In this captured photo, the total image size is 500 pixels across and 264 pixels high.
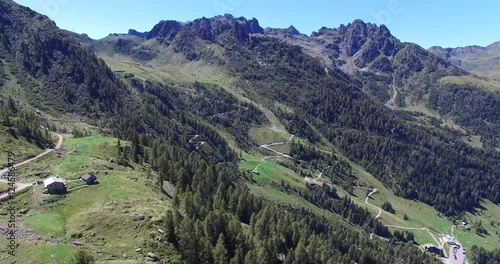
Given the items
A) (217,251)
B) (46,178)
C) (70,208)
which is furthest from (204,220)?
(46,178)

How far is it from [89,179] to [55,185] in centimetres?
944

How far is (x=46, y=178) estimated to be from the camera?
367ft

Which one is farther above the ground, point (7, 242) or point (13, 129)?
point (13, 129)

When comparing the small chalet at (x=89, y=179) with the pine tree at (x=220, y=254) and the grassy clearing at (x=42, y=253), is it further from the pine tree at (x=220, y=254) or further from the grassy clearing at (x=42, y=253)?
the pine tree at (x=220, y=254)

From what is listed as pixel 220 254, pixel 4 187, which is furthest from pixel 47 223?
pixel 220 254

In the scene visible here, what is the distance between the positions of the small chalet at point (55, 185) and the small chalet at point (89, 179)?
6358 mm

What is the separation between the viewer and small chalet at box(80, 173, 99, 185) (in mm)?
110438

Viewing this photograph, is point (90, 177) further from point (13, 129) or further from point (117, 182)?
point (13, 129)

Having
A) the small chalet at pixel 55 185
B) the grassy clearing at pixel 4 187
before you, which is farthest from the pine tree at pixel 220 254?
the grassy clearing at pixel 4 187

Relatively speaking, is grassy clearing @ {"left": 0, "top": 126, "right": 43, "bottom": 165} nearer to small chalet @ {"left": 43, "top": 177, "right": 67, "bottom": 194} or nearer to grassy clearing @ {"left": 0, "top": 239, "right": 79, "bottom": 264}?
small chalet @ {"left": 43, "top": 177, "right": 67, "bottom": 194}

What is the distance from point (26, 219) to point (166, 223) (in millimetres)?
32709

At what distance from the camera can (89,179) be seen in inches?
4358

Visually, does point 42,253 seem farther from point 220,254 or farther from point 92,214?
point 220,254

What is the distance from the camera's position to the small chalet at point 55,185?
10262 cm
